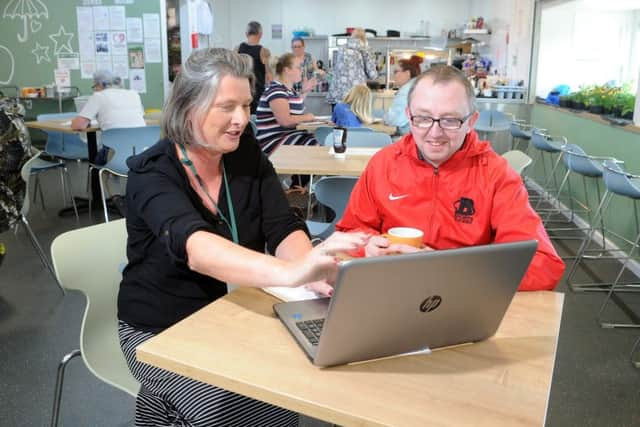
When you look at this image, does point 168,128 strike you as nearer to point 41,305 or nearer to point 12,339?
point 12,339

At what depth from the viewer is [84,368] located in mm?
2773

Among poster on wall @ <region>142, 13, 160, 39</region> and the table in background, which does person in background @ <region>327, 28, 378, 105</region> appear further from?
the table in background

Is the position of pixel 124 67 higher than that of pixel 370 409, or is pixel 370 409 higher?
Answer: pixel 124 67

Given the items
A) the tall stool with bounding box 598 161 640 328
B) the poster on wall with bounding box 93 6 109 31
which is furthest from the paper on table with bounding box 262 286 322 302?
the poster on wall with bounding box 93 6 109 31

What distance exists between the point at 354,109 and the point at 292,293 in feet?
12.9

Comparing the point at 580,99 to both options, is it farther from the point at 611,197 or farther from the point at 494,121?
the point at 611,197

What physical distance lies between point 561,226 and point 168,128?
459 centimetres

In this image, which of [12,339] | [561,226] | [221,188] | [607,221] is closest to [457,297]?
[221,188]

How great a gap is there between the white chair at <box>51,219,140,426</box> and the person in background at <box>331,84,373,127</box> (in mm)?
3334

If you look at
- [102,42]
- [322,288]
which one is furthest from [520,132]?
[322,288]

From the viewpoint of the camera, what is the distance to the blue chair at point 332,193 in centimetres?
292

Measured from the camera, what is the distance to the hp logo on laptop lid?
104 cm

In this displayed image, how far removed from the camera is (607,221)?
15.7 feet

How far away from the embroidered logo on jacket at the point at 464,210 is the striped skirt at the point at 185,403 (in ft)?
2.32
